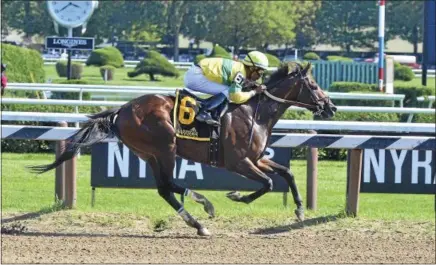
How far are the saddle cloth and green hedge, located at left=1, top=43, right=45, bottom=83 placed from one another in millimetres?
14907

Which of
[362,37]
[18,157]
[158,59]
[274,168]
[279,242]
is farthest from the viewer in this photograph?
[362,37]

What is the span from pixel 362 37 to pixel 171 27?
10668 millimetres

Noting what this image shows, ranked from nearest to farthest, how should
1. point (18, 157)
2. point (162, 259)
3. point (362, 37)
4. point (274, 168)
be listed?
1. point (162, 259)
2. point (274, 168)
3. point (18, 157)
4. point (362, 37)

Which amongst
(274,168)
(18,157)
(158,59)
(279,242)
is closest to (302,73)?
(274,168)

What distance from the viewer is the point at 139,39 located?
59188mm

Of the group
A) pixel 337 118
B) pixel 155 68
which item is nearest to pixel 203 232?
pixel 337 118

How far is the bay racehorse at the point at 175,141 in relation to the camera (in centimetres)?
814

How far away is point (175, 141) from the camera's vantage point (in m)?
8.17

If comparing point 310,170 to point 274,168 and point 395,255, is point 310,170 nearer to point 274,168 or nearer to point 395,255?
point 274,168

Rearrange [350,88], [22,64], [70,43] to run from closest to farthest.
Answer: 1. [70,43]
2. [350,88]
3. [22,64]

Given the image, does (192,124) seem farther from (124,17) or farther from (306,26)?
(306,26)

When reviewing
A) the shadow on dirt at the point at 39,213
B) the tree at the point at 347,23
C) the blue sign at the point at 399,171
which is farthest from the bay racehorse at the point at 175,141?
the tree at the point at 347,23

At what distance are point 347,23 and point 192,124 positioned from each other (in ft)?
162

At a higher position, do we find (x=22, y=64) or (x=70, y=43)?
(x=70, y=43)
